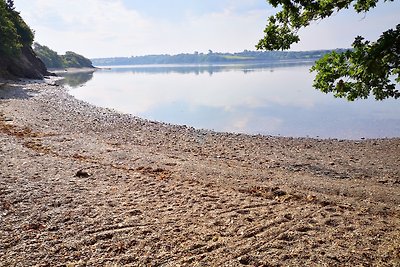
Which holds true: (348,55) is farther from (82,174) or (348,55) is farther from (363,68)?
(82,174)

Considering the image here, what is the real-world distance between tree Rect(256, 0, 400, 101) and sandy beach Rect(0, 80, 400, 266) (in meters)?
3.58

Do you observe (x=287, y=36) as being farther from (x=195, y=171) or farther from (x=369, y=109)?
(x=369, y=109)

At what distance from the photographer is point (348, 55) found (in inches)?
276

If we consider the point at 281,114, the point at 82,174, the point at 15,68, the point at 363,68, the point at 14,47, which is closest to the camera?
the point at 363,68

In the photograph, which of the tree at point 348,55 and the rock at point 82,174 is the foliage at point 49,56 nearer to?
the rock at point 82,174

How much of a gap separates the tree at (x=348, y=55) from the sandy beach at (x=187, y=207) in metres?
3.58

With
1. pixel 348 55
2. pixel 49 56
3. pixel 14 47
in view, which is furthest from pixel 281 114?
pixel 49 56

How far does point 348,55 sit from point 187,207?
5.91 metres

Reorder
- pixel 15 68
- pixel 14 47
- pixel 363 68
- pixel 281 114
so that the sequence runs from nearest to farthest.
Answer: pixel 363 68
pixel 281 114
pixel 14 47
pixel 15 68

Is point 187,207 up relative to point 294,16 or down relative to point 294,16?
down

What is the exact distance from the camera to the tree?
6.11m

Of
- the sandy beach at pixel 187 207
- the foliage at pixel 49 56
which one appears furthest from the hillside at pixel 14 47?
the foliage at pixel 49 56

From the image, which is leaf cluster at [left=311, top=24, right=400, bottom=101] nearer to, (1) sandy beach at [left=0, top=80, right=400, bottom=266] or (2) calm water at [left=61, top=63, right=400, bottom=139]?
(1) sandy beach at [left=0, top=80, right=400, bottom=266]

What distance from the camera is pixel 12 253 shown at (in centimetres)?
698
